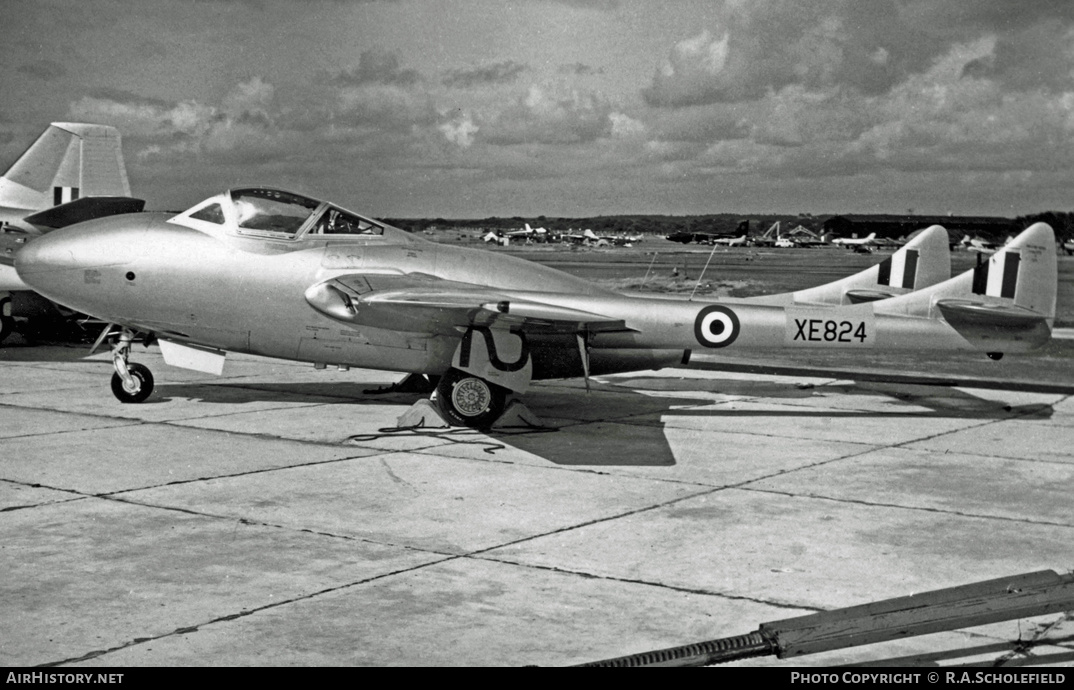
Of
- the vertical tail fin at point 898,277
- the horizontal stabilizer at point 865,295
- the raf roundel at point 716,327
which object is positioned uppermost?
the vertical tail fin at point 898,277

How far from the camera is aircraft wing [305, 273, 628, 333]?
33.2 feet

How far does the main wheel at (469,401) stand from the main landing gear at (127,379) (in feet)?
11.9

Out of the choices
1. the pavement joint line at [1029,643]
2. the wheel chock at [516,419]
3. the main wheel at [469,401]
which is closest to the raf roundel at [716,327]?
the wheel chock at [516,419]

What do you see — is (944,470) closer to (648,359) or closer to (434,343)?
(648,359)

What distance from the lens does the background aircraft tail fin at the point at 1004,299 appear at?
38.6 ft

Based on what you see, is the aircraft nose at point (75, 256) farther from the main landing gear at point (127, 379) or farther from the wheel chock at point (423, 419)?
the wheel chock at point (423, 419)

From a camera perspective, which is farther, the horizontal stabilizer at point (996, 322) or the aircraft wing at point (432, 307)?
the horizontal stabilizer at point (996, 322)

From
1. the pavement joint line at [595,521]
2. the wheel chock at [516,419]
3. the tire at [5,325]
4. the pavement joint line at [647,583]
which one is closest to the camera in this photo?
the pavement joint line at [647,583]

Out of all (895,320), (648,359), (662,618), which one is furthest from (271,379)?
(662,618)

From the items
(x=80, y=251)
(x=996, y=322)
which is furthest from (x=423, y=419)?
(x=996, y=322)

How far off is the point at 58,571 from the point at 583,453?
4.95 meters

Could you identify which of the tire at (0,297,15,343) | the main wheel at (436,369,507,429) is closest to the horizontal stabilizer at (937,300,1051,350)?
the main wheel at (436,369,507,429)
